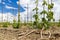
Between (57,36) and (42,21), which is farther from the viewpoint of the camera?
(42,21)

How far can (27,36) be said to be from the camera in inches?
270

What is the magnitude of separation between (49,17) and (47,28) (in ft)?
1.63

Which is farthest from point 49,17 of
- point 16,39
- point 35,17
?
point 16,39

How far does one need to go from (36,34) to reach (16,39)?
0.96m

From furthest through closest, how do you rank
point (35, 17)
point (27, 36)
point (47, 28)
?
1. point (35, 17)
2. point (47, 28)
3. point (27, 36)

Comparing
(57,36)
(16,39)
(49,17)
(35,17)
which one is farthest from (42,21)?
(16,39)

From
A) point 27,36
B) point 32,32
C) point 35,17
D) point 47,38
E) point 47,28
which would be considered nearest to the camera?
point 47,38

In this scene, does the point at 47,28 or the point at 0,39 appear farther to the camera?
the point at 47,28

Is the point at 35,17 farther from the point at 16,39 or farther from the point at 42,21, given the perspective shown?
the point at 16,39

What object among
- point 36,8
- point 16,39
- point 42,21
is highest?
point 36,8

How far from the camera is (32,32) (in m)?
7.37

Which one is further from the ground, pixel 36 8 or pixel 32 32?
pixel 36 8

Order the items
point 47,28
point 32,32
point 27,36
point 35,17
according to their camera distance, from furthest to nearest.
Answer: point 35,17 → point 47,28 → point 32,32 → point 27,36

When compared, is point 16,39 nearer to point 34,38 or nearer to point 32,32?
point 34,38
